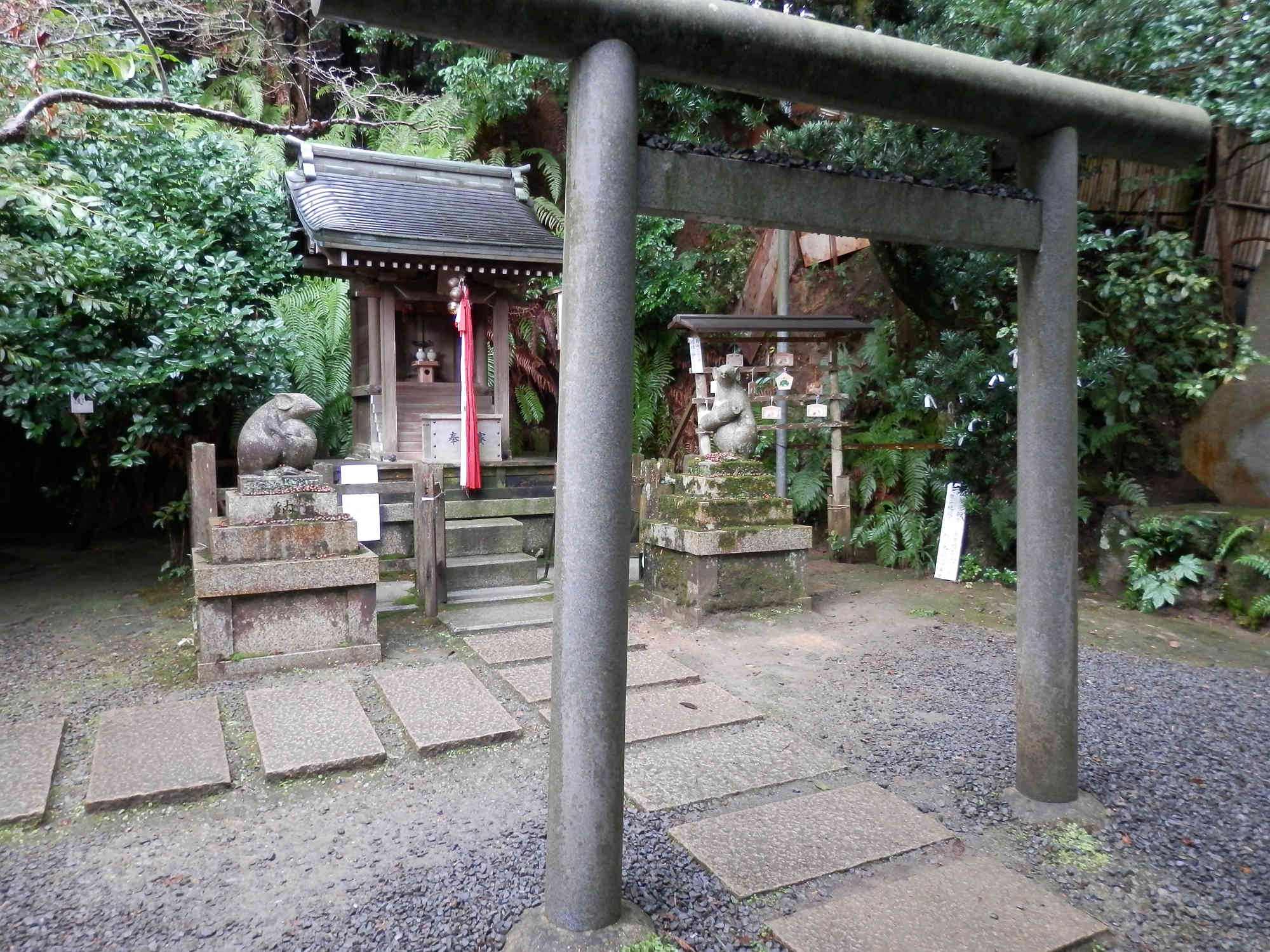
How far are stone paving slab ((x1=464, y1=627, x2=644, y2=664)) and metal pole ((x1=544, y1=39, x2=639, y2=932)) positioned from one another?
A: 9.44 feet

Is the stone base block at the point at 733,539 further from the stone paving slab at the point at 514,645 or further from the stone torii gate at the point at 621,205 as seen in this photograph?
the stone torii gate at the point at 621,205

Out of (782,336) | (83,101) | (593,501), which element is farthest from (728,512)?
(83,101)

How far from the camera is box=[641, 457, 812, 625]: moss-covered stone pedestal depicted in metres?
6.23

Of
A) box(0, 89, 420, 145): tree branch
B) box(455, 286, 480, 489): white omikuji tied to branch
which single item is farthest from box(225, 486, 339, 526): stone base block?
box(455, 286, 480, 489): white omikuji tied to branch

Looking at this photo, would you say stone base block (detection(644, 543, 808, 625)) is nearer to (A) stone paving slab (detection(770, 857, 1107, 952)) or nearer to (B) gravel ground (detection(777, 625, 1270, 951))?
(B) gravel ground (detection(777, 625, 1270, 951))

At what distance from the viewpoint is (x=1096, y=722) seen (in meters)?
4.07

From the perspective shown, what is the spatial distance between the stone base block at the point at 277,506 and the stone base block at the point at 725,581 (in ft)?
8.95

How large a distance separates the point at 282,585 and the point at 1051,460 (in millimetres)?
4334

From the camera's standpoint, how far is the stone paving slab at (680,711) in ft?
13.1

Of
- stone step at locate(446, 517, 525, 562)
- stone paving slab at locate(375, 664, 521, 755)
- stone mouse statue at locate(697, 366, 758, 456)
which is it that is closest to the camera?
stone paving slab at locate(375, 664, 521, 755)

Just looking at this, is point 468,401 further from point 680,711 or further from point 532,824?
point 532,824

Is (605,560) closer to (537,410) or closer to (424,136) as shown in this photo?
(537,410)

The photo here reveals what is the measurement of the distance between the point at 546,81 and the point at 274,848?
478 inches

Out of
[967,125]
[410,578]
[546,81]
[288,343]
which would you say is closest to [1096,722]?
[967,125]
